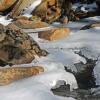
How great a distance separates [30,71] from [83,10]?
22.6ft

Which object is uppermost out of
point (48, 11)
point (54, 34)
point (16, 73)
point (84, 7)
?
point (16, 73)

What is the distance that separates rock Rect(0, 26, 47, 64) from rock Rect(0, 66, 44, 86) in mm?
731

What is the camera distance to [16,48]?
24.3ft

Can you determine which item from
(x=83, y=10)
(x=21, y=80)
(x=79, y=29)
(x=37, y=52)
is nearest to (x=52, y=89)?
(x=21, y=80)

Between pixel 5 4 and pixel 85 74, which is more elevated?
pixel 85 74

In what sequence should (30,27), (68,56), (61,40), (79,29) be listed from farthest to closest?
(30,27)
(79,29)
(61,40)
(68,56)

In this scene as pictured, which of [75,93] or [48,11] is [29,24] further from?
[75,93]

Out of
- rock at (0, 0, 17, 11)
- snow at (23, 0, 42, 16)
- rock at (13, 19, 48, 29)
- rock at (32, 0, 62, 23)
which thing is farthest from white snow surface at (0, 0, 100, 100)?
rock at (0, 0, 17, 11)

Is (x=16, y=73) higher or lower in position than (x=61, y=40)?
higher

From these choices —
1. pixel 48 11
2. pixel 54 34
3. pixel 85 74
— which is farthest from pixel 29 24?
pixel 85 74

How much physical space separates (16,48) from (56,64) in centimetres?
110

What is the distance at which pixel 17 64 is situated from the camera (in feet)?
22.9

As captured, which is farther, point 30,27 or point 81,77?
point 30,27

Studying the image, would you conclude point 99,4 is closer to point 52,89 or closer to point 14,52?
point 14,52
